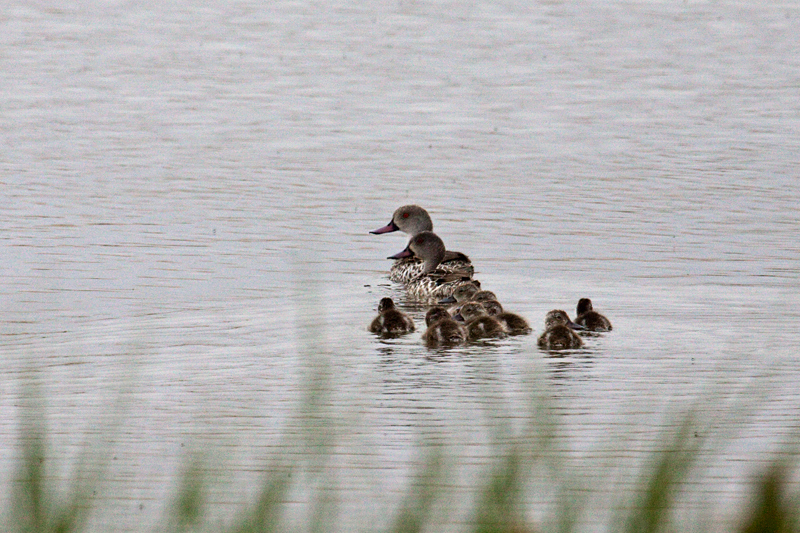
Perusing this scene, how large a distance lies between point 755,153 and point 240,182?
5398 millimetres

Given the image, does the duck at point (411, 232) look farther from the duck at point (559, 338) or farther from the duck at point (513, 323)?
the duck at point (559, 338)

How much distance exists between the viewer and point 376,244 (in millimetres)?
12555

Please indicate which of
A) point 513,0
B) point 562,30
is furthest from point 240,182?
point 513,0

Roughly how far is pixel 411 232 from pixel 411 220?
99 millimetres

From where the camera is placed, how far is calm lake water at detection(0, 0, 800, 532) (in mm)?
6066

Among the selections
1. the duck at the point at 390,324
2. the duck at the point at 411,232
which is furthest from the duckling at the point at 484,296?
the duck at the point at 411,232

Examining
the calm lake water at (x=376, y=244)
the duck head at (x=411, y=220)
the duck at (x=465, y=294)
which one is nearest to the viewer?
the calm lake water at (x=376, y=244)

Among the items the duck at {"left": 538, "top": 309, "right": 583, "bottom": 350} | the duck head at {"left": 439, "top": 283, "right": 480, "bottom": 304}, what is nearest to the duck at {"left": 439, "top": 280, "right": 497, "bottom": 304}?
the duck head at {"left": 439, "top": 283, "right": 480, "bottom": 304}

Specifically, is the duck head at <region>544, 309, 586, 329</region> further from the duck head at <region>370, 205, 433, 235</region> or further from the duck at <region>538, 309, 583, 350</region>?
the duck head at <region>370, 205, 433, 235</region>

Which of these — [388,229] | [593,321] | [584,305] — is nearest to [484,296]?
[584,305]

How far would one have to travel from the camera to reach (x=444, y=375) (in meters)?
7.73

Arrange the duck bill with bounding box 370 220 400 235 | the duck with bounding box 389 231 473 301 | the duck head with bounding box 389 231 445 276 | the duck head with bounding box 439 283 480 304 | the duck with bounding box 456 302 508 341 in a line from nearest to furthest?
the duck with bounding box 456 302 508 341 → the duck head with bounding box 439 283 480 304 → the duck with bounding box 389 231 473 301 → the duck head with bounding box 389 231 445 276 → the duck bill with bounding box 370 220 400 235

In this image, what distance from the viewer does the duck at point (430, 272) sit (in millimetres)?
10688

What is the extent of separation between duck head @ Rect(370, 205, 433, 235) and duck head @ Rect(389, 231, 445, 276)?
0.55 m
